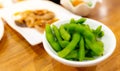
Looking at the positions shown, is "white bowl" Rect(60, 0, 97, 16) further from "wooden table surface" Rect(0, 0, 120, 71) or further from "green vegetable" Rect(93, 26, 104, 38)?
"green vegetable" Rect(93, 26, 104, 38)

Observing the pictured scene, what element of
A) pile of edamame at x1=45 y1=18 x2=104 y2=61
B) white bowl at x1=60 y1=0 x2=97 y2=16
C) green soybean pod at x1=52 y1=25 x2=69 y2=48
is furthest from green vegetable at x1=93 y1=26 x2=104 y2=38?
white bowl at x1=60 y1=0 x2=97 y2=16

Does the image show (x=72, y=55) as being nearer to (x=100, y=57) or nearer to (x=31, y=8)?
(x=100, y=57)

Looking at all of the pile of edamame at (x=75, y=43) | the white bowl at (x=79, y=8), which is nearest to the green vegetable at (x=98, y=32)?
the pile of edamame at (x=75, y=43)

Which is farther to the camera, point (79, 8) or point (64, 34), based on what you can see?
point (79, 8)

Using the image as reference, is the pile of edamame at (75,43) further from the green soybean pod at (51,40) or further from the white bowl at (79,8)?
the white bowl at (79,8)

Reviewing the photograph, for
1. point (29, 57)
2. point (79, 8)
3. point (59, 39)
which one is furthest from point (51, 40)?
point (79, 8)
